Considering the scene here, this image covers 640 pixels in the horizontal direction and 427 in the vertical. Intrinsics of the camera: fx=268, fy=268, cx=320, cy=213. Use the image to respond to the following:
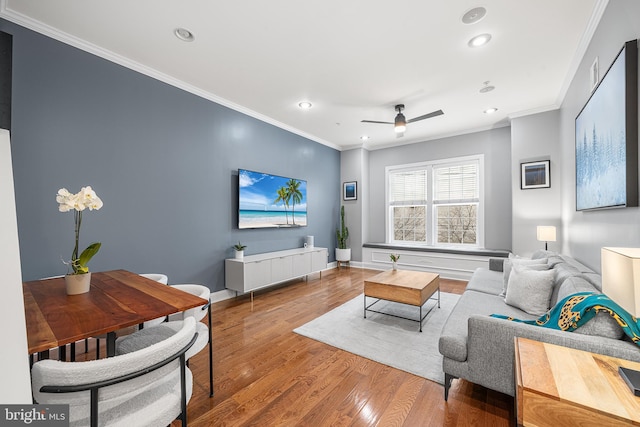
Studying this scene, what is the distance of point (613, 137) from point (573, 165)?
1548 millimetres

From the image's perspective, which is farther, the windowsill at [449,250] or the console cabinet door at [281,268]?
the windowsill at [449,250]

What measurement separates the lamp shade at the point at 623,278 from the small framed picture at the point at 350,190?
5237 millimetres

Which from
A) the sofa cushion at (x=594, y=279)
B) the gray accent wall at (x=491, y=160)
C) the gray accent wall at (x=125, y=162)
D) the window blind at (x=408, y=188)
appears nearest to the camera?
the sofa cushion at (x=594, y=279)

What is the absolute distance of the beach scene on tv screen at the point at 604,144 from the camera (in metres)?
1.72

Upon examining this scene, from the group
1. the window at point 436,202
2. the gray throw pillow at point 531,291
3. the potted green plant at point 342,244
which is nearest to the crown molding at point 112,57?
the potted green plant at point 342,244

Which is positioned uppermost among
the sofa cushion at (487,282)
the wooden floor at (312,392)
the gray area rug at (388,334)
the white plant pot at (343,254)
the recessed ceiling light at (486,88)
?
the recessed ceiling light at (486,88)

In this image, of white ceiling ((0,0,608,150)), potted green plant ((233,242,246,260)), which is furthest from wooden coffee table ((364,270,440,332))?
white ceiling ((0,0,608,150))

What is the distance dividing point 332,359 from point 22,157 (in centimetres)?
317

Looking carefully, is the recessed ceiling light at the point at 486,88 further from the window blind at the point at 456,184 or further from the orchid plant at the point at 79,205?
the orchid plant at the point at 79,205

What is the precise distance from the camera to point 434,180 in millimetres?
5688

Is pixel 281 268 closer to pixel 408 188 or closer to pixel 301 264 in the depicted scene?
pixel 301 264

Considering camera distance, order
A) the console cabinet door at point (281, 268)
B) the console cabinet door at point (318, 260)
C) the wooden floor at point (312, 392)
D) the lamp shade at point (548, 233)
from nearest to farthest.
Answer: the wooden floor at point (312, 392) → the lamp shade at point (548, 233) → the console cabinet door at point (281, 268) → the console cabinet door at point (318, 260)

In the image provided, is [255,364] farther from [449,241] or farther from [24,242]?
[449,241]

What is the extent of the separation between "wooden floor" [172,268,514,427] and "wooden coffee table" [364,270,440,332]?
836 millimetres
